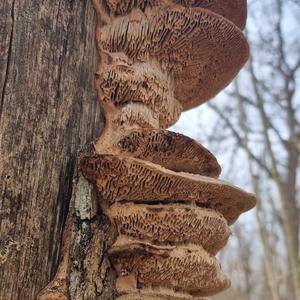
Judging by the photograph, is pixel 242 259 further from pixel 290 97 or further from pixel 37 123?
pixel 37 123

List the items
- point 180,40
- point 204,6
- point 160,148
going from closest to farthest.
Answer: point 160,148, point 180,40, point 204,6

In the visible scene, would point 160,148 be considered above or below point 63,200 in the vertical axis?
above

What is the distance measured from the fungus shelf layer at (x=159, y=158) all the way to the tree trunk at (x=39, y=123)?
0.07 metres

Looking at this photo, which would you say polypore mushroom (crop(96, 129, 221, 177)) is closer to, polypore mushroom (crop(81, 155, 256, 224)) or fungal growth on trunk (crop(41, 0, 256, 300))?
fungal growth on trunk (crop(41, 0, 256, 300))

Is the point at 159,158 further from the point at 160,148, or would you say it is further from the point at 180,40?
the point at 180,40

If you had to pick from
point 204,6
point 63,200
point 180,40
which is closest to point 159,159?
point 63,200

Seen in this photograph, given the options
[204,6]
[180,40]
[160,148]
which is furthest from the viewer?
[204,6]

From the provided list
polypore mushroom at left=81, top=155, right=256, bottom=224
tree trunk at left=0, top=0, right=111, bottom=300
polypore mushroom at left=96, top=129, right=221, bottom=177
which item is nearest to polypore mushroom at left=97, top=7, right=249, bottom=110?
tree trunk at left=0, top=0, right=111, bottom=300

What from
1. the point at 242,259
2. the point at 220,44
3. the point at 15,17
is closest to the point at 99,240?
the point at 15,17

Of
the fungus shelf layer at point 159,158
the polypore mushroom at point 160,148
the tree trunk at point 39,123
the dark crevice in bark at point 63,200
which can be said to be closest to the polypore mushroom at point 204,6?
the fungus shelf layer at point 159,158

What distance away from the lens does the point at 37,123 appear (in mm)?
1492

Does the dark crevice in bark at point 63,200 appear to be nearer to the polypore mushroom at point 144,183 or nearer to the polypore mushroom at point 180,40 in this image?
the polypore mushroom at point 144,183

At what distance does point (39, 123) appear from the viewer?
4.91 feet

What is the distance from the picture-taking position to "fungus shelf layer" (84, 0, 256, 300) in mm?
1469
